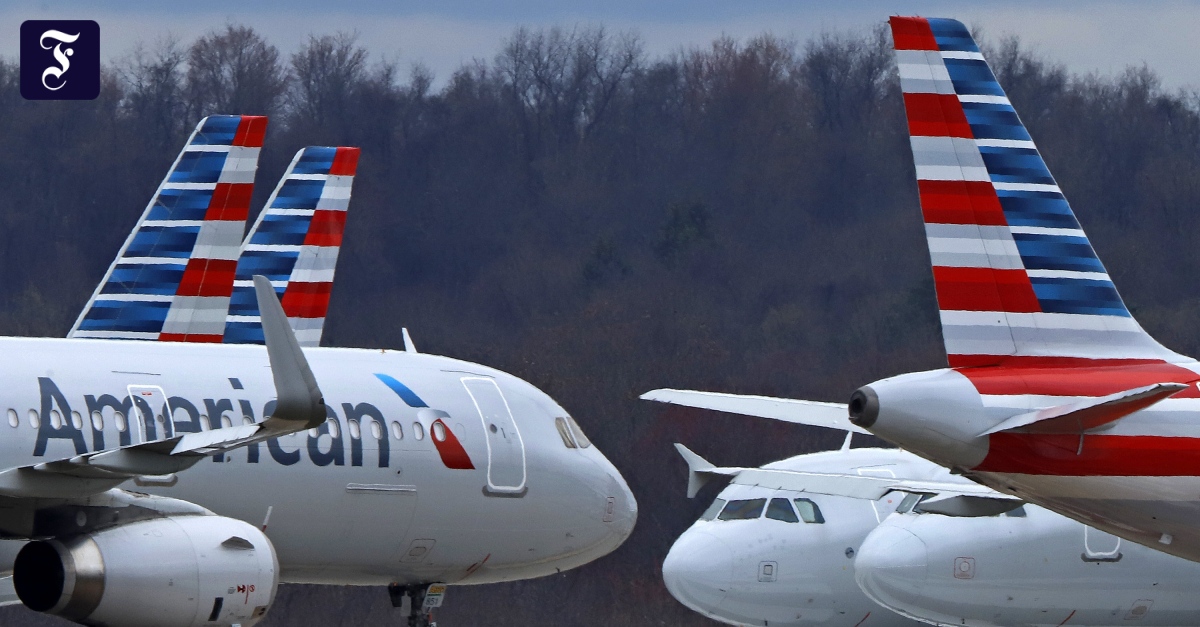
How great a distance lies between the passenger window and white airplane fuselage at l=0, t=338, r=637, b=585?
62mm

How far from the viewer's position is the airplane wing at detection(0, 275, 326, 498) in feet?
38.6

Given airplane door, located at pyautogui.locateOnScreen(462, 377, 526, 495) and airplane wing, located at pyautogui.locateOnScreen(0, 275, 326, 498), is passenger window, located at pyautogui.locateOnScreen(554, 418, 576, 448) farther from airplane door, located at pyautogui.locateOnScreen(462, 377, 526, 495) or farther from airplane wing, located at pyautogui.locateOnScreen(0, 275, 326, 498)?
airplane wing, located at pyautogui.locateOnScreen(0, 275, 326, 498)

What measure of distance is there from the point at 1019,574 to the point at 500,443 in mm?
6112

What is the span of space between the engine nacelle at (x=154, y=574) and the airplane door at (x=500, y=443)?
11.2ft

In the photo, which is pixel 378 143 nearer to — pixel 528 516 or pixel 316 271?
pixel 316 271

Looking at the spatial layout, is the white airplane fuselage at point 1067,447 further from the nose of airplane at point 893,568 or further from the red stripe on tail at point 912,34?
the nose of airplane at point 893,568

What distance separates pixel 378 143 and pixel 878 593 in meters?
27.0

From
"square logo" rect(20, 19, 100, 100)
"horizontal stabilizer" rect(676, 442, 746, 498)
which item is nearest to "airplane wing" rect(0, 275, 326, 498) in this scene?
"horizontal stabilizer" rect(676, 442, 746, 498)

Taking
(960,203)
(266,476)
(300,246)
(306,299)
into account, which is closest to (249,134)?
(306,299)

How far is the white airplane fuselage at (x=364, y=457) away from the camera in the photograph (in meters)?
14.7

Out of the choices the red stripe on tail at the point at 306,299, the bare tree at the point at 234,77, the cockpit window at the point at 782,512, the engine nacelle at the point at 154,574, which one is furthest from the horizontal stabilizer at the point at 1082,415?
the bare tree at the point at 234,77

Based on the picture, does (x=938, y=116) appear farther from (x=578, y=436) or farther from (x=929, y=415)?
(x=578, y=436)

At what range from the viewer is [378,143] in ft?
149

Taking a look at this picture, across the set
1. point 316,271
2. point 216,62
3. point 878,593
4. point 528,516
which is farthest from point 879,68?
point 528,516
